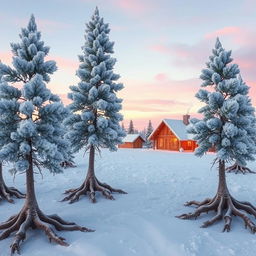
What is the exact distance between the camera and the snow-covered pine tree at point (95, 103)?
54.0ft

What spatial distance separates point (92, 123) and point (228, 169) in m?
14.1

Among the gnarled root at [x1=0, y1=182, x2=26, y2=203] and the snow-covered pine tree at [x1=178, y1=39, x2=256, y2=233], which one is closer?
the snow-covered pine tree at [x1=178, y1=39, x2=256, y2=233]

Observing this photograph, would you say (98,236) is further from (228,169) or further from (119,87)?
(228,169)

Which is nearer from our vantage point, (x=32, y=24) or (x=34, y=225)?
(x=34, y=225)

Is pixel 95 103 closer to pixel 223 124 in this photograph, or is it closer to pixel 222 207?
pixel 223 124

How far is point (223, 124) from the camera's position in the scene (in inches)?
524

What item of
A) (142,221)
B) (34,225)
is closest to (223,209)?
(142,221)

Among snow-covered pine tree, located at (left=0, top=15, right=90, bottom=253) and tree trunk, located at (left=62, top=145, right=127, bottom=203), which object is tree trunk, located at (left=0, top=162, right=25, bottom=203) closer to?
tree trunk, located at (left=62, top=145, right=127, bottom=203)

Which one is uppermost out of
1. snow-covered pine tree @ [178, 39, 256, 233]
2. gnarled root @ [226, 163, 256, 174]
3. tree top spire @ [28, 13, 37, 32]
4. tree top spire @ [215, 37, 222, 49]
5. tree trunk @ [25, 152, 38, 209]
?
tree top spire @ [28, 13, 37, 32]

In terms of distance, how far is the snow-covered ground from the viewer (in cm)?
1003

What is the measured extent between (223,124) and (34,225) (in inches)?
390

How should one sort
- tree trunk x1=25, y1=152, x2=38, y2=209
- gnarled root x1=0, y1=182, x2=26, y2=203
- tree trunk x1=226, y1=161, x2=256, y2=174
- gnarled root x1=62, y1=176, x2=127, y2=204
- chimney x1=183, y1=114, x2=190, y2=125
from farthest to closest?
chimney x1=183, y1=114, x2=190, y2=125, tree trunk x1=226, y1=161, x2=256, y2=174, gnarled root x1=0, y1=182, x2=26, y2=203, gnarled root x1=62, y1=176, x2=127, y2=204, tree trunk x1=25, y1=152, x2=38, y2=209

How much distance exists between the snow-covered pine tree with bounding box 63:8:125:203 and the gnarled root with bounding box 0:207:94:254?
4.47 m

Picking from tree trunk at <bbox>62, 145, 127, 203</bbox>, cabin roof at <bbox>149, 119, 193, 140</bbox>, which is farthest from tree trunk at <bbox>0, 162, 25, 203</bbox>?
cabin roof at <bbox>149, 119, 193, 140</bbox>
